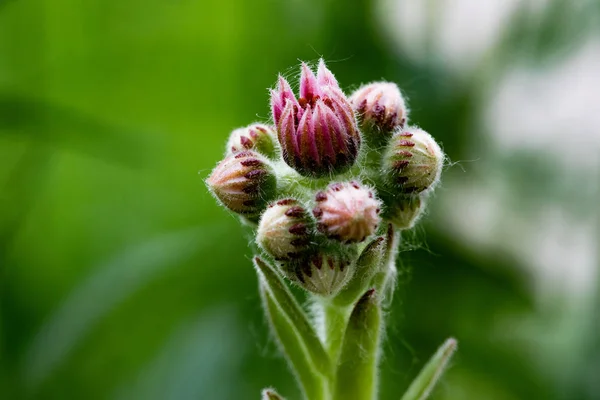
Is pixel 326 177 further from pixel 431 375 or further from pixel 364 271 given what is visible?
pixel 431 375

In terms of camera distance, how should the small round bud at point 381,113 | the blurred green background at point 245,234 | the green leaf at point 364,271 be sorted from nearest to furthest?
the green leaf at point 364,271 < the small round bud at point 381,113 < the blurred green background at point 245,234

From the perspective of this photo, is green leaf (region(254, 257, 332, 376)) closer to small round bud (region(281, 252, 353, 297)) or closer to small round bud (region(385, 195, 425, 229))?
small round bud (region(281, 252, 353, 297))

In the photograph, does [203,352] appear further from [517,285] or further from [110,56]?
[110,56]

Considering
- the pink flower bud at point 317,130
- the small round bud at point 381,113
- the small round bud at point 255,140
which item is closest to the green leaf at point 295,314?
the pink flower bud at point 317,130

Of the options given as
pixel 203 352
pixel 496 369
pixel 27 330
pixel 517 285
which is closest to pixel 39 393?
pixel 27 330

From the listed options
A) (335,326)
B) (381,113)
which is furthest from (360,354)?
(381,113)

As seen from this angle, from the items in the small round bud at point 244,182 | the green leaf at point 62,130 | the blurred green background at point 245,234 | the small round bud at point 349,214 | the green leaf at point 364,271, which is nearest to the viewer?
the small round bud at point 349,214

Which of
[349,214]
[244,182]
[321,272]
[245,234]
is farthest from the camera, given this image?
[245,234]

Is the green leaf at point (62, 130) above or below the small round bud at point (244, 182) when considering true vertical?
below

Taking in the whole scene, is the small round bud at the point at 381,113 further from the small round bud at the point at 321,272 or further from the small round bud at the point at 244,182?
the small round bud at the point at 321,272
